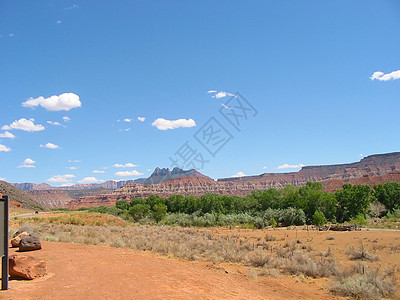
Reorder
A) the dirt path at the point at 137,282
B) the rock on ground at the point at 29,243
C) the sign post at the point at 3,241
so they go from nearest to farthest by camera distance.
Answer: the sign post at the point at 3,241 → the dirt path at the point at 137,282 → the rock on ground at the point at 29,243

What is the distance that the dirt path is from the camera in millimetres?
8680

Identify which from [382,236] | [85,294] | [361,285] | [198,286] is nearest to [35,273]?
[85,294]

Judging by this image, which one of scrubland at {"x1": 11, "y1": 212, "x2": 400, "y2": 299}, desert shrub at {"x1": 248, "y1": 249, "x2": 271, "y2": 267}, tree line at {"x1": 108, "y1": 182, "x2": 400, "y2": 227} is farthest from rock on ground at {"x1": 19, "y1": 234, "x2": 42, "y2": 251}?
tree line at {"x1": 108, "y1": 182, "x2": 400, "y2": 227}

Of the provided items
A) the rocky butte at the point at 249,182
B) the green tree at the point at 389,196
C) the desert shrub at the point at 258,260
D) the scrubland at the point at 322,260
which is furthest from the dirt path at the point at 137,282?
the rocky butte at the point at 249,182

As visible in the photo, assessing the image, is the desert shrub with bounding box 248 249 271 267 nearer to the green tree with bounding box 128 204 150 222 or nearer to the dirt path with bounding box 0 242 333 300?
the dirt path with bounding box 0 242 333 300

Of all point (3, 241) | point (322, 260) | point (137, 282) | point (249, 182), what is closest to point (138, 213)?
point (322, 260)

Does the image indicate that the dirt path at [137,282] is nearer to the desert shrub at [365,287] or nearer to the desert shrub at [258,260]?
the desert shrub at [365,287]

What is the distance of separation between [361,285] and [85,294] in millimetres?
9013

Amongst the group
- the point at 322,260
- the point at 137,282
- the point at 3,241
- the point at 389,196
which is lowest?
the point at 322,260

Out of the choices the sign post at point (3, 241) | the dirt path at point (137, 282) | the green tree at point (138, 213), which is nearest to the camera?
the sign post at point (3, 241)

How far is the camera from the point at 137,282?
390 inches

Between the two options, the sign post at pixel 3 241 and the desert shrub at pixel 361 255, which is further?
the desert shrub at pixel 361 255

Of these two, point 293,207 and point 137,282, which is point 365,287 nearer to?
point 137,282

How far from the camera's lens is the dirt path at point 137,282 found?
28.5ft
